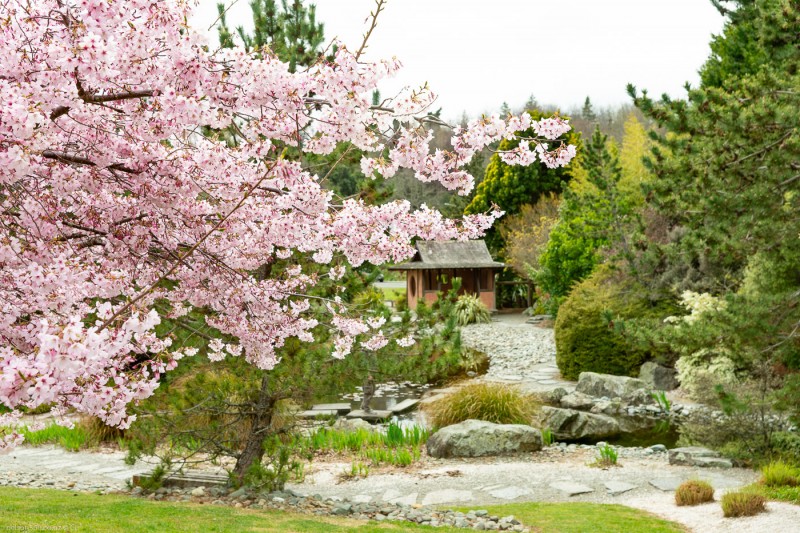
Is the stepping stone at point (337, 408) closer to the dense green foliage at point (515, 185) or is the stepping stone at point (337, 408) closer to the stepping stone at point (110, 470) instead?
the stepping stone at point (110, 470)

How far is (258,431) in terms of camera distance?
275 inches

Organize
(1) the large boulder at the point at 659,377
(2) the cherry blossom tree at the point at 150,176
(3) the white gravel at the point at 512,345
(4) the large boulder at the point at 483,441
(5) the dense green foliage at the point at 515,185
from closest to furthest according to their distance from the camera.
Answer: (2) the cherry blossom tree at the point at 150,176, (4) the large boulder at the point at 483,441, (1) the large boulder at the point at 659,377, (3) the white gravel at the point at 512,345, (5) the dense green foliage at the point at 515,185

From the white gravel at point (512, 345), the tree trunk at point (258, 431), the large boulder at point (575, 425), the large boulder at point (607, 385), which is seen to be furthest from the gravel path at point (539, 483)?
the white gravel at point (512, 345)

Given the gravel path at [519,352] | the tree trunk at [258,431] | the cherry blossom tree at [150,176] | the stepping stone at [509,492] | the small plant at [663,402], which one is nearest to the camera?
the cherry blossom tree at [150,176]

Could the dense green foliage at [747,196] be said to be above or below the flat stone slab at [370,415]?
above

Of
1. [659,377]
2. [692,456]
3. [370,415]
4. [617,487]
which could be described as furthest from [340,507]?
[659,377]

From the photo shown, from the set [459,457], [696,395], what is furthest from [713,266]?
[459,457]

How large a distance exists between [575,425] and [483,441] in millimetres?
2052

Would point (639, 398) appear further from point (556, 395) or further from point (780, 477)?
point (780, 477)

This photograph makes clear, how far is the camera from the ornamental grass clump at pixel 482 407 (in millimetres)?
10289

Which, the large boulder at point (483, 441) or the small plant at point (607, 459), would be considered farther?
the large boulder at point (483, 441)

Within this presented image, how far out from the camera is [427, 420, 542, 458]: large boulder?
30.2 feet

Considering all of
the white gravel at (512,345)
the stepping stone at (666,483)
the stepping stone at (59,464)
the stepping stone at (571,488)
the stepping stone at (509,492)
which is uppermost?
the white gravel at (512,345)

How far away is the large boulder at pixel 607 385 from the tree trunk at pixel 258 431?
7.96 meters
